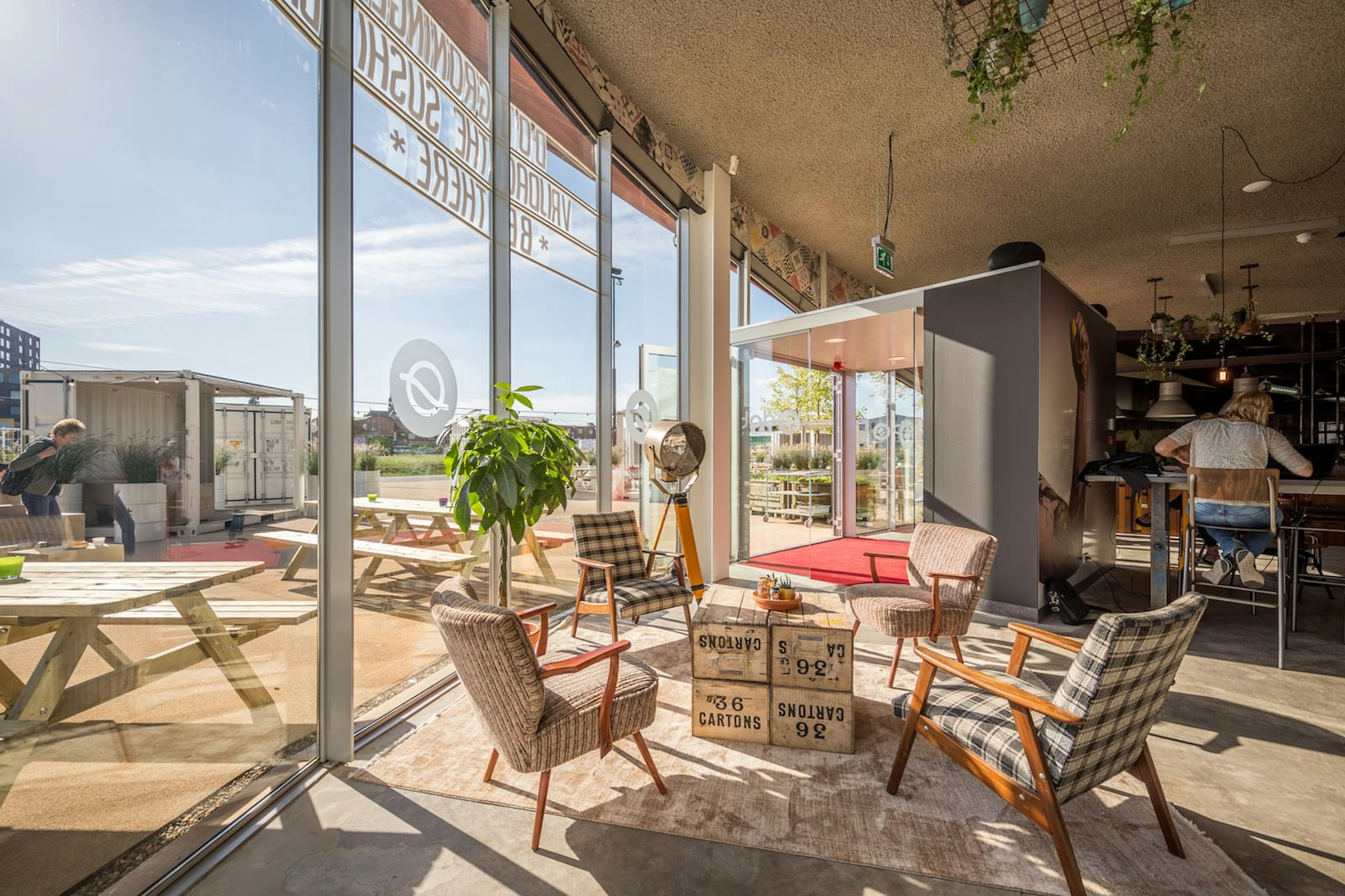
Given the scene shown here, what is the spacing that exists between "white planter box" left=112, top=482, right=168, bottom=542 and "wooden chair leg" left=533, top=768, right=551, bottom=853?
143 cm

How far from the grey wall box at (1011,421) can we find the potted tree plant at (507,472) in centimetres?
316

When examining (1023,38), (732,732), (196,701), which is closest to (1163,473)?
(1023,38)

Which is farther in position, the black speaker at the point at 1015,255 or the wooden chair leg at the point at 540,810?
the black speaker at the point at 1015,255

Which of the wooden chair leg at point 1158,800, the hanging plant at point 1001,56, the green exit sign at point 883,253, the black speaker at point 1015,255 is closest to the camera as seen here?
the wooden chair leg at point 1158,800

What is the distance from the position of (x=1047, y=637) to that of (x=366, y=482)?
115 inches

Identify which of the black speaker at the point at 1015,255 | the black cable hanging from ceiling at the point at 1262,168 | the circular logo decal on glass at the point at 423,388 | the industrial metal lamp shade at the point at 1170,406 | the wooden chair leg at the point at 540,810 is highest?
the black cable hanging from ceiling at the point at 1262,168

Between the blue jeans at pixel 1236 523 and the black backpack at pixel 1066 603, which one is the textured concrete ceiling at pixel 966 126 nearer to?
the blue jeans at pixel 1236 523

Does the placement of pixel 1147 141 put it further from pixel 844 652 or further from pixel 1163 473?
pixel 844 652

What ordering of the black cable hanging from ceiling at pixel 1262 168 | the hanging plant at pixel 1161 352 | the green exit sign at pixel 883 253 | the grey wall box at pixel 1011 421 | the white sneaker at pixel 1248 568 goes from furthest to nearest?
the hanging plant at pixel 1161 352, the green exit sign at pixel 883 253, the black cable hanging from ceiling at pixel 1262 168, the grey wall box at pixel 1011 421, the white sneaker at pixel 1248 568

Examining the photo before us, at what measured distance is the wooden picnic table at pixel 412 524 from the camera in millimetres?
2859

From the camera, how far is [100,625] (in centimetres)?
175

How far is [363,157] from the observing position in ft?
9.32

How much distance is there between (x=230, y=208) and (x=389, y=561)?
65.4 inches

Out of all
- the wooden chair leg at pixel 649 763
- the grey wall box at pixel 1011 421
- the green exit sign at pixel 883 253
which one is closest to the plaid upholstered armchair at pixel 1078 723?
the wooden chair leg at pixel 649 763
